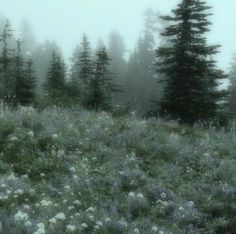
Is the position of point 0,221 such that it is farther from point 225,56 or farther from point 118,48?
point 225,56

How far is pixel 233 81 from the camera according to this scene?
56938 mm

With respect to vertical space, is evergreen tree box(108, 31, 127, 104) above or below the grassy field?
above

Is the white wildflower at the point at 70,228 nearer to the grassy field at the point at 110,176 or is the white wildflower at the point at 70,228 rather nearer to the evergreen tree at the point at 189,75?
the grassy field at the point at 110,176

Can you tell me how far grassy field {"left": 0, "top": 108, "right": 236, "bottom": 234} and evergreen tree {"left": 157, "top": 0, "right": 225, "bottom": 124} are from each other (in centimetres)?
695

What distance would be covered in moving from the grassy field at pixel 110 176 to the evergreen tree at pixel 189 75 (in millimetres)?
6947

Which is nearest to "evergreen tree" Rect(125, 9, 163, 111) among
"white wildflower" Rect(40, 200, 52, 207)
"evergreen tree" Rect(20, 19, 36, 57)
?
"evergreen tree" Rect(20, 19, 36, 57)

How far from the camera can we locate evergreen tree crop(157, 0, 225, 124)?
2189 centimetres

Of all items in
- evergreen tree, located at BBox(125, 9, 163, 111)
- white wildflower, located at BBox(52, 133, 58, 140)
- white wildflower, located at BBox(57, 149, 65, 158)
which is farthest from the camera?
evergreen tree, located at BBox(125, 9, 163, 111)

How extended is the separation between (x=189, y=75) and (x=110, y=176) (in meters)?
13.0

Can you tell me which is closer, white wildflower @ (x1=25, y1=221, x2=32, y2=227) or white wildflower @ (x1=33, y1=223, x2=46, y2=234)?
white wildflower @ (x1=33, y1=223, x2=46, y2=234)

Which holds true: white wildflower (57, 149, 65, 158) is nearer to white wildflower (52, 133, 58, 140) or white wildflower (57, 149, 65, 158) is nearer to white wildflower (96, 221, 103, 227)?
white wildflower (52, 133, 58, 140)

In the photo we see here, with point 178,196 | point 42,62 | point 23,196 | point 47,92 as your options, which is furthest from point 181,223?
point 42,62

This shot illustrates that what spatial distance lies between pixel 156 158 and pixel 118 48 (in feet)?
218

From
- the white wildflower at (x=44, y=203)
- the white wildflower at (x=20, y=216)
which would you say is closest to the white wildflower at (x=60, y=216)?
the white wildflower at (x=20, y=216)
